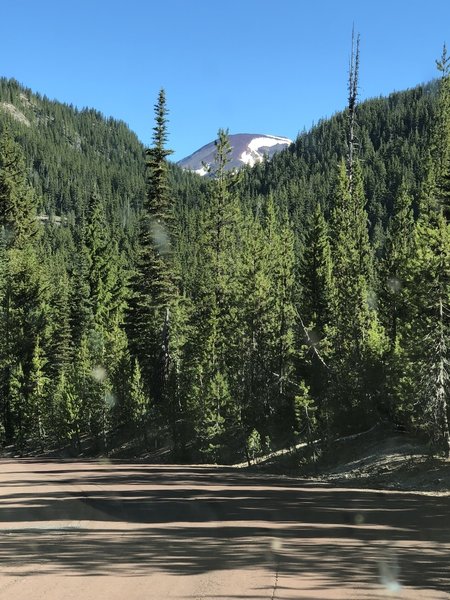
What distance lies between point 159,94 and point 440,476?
99.7 feet

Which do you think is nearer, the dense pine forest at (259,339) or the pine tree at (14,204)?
the dense pine forest at (259,339)

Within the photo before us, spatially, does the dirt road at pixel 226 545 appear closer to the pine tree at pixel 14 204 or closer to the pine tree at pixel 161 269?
the pine tree at pixel 161 269

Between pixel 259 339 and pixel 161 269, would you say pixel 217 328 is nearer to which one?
pixel 259 339

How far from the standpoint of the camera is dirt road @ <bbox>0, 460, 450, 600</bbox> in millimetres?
7016

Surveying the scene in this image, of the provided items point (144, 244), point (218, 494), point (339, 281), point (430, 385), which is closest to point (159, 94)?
point (144, 244)

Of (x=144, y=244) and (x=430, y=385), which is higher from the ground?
(x=144, y=244)

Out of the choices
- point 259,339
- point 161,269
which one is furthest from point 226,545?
→ point 161,269

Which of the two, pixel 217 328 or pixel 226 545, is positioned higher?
pixel 217 328

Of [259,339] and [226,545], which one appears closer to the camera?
[226,545]

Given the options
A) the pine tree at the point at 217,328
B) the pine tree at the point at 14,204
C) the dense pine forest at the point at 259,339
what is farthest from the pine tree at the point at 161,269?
the pine tree at the point at 14,204

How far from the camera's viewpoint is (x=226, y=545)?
9398 millimetres

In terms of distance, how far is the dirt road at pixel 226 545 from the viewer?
7.02 m

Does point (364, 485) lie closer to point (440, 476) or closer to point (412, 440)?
point (440, 476)

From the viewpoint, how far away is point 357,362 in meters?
28.0
